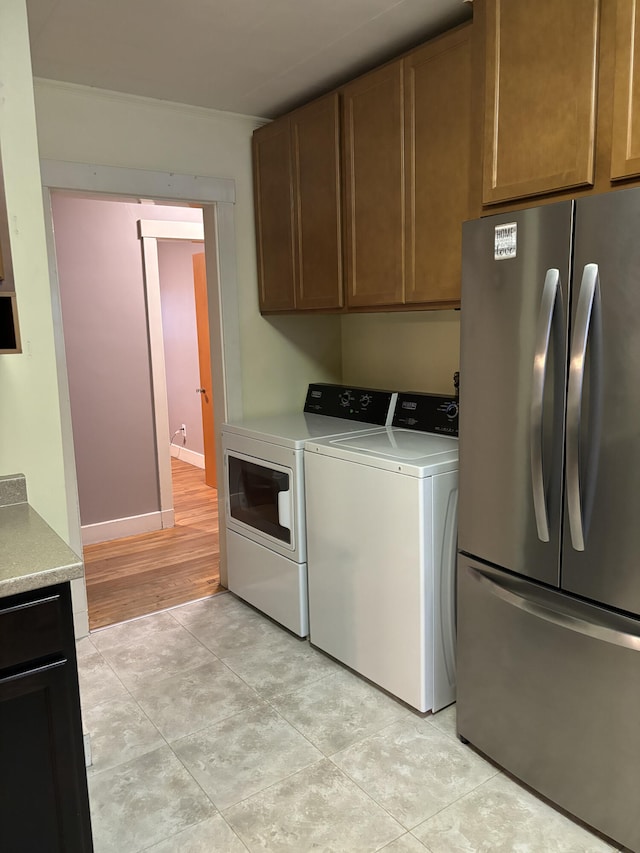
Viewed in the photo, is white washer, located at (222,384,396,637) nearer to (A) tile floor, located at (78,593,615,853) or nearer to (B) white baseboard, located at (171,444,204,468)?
(A) tile floor, located at (78,593,615,853)

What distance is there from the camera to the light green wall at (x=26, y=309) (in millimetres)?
1879

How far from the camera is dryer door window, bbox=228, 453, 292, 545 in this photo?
9.16 feet

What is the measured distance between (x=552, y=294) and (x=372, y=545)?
1149mm

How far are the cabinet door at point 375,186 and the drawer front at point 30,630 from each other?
66.0 inches

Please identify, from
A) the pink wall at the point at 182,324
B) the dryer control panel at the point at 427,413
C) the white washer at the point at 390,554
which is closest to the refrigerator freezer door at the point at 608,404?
the white washer at the point at 390,554

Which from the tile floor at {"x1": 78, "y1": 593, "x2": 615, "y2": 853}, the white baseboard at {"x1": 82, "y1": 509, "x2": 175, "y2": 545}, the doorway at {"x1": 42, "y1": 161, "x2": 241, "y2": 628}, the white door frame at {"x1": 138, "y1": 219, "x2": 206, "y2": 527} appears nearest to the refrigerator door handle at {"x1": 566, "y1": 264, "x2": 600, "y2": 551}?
the tile floor at {"x1": 78, "y1": 593, "x2": 615, "y2": 853}

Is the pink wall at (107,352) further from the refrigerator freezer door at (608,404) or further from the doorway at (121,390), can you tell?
the refrigerator freezer door at (608,404)

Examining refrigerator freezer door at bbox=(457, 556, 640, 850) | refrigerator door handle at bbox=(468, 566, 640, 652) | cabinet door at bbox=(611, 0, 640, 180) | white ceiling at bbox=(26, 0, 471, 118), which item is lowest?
refrigerator freezer door at bbox=(457, 556, 640, 850)

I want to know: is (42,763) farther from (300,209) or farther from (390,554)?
(300,209)

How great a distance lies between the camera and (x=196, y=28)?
2.20 m

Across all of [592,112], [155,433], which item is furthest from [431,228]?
[155,433]

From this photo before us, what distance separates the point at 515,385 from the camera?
1.76 metres

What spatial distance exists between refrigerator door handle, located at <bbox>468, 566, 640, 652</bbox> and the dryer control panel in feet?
2.61

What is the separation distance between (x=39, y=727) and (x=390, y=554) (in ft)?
4.10
